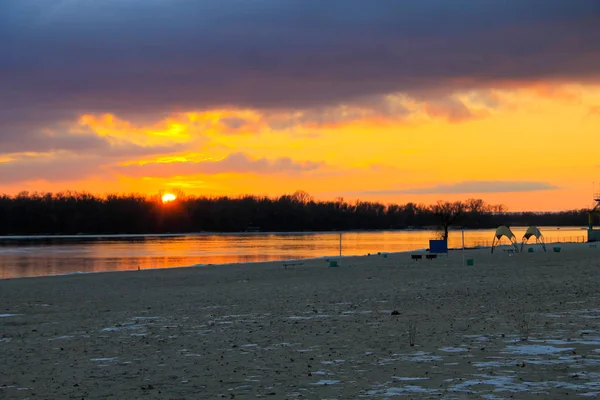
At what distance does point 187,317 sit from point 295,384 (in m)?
7.92

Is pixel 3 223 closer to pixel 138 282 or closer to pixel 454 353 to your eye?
pixel 138 282

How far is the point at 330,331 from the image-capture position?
43.7 feet

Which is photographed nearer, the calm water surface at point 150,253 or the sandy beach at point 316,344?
the sandy beach at point 316,344

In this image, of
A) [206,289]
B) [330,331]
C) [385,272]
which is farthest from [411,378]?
[385,272]

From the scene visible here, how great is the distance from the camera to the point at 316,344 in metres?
12.0

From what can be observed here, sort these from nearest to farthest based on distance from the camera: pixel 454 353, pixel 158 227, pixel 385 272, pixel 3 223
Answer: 1. pixel 454 353
2. pixel 385 272
3. pixel 3 223
4. pixel 158 227

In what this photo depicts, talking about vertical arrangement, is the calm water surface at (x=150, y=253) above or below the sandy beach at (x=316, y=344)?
below

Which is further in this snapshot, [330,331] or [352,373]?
[330,331]

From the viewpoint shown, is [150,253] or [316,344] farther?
[150,253]

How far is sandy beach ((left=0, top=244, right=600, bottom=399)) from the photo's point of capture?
8883 millimetres

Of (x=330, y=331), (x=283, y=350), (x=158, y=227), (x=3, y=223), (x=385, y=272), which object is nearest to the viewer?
(x=283, y=350)

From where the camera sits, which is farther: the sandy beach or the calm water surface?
the calm water surface

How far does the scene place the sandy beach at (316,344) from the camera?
8.88 meters

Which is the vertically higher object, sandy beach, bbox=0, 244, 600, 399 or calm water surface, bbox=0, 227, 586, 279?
sandy beach, bbox=0, 244, 600, 399
